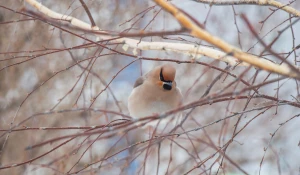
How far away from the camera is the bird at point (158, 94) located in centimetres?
210

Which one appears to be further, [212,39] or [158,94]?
[158,94]

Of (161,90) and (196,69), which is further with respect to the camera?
(196,69)

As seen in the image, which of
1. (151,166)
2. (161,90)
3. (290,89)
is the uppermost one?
(290,89)

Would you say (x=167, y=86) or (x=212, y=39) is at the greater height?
(x=167, y=86)

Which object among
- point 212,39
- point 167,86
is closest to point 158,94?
point 167,86

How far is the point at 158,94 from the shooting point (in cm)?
212

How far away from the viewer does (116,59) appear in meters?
5.11

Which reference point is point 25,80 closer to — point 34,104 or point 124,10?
point 34,104

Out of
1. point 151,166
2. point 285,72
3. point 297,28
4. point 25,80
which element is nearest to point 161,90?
point 285,72

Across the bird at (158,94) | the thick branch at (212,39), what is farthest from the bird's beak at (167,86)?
the thick branch at (212,39)

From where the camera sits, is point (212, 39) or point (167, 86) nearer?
point (212, 39)

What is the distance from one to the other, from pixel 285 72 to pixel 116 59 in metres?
4.01

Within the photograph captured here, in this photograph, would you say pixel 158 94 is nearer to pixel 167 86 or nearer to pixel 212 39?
pixel 167 86

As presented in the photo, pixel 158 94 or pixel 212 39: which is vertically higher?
pixel 158 94
